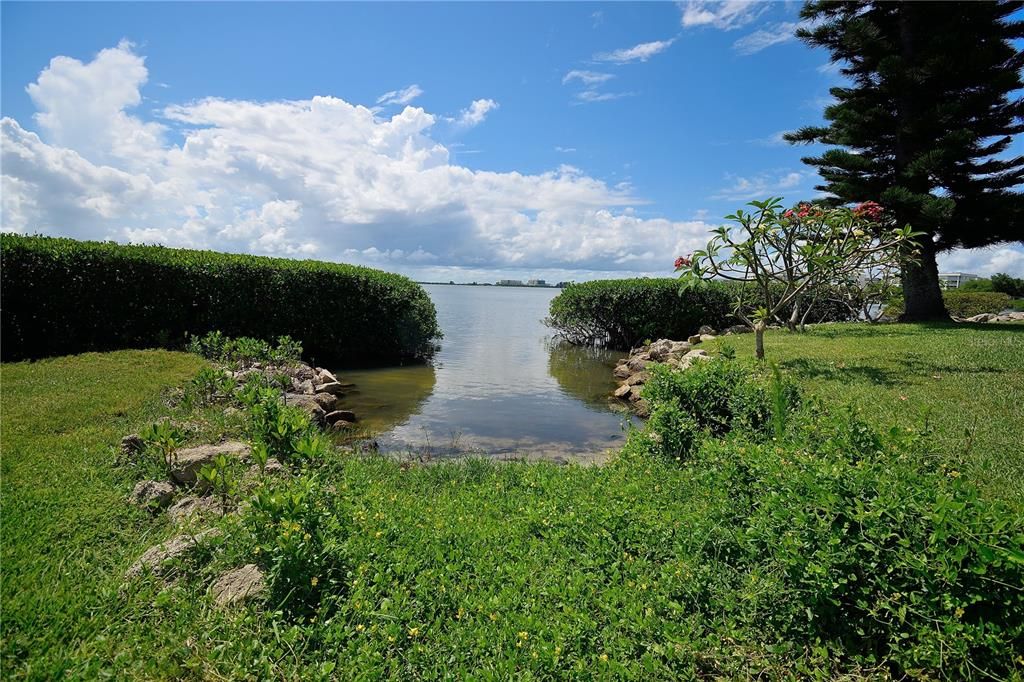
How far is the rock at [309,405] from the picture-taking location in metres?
7.69

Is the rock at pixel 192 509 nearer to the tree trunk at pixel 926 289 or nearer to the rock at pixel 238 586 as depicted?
the rock at pixel 238 586

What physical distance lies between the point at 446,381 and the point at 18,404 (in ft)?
24.3

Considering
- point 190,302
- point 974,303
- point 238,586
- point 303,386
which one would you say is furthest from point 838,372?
point 974,303

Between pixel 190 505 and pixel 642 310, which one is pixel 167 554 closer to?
pixel 190 505

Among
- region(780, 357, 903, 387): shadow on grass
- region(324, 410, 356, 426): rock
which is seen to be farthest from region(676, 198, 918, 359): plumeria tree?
region(324, 410, 356, 426): rock

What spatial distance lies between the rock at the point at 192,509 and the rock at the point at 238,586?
88cm

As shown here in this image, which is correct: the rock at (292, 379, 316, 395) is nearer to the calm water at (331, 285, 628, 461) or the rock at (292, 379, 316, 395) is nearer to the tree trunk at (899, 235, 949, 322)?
the calm water at (331, 285, 628, 461)

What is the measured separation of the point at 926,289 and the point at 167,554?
18348 mm

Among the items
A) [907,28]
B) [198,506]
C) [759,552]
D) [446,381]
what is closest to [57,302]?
[446,381]

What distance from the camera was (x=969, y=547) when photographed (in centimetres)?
233

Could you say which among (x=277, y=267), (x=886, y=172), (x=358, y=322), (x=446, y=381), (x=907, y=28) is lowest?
(x=446, y=381)

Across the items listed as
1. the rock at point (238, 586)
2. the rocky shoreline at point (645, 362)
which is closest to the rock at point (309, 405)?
the rock at point (238, 586)

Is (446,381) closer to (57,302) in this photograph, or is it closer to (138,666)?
(57,302)

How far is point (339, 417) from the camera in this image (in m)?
8.20
